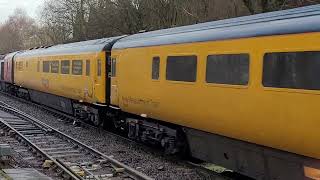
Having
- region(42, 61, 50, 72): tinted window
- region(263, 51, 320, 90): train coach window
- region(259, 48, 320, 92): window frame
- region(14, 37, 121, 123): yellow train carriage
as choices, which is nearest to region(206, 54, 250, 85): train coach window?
region(259, 48, 320, 92): window frame

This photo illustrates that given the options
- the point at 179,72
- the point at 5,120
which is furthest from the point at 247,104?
the point at 5,120

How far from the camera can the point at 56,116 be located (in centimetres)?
2095

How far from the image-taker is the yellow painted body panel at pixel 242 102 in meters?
6.74

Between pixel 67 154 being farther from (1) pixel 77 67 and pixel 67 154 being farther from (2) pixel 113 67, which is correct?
(1) pixel 77 67

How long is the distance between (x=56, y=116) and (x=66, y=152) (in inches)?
334

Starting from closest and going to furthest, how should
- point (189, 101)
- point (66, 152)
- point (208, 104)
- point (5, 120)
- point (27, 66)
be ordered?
1. point (208, 104)
2. point (189, 101)
3. point (66, 152)
4. point (5, 120)
5. point (27, 66)

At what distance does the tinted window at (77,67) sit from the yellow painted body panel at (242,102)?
5.75 m

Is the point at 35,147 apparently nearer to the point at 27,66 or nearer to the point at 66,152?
the point at 66,152

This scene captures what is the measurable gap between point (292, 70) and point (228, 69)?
5.32 ft

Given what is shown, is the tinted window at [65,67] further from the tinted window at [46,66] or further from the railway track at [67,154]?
the tinted window at [46,66]

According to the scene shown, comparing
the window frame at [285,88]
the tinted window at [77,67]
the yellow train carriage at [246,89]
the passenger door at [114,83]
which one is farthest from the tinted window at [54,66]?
the window frame at [285,88]

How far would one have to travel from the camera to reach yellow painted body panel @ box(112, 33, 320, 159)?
6742mm

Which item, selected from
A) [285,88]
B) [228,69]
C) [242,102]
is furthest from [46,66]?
[285,88]

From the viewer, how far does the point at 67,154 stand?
12.4 m
